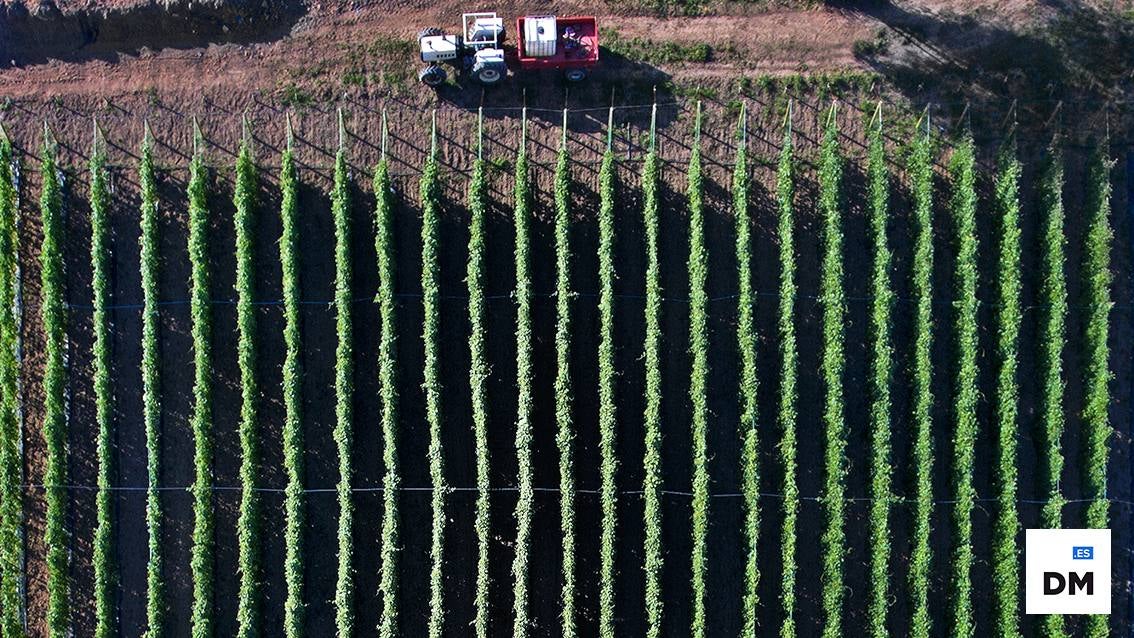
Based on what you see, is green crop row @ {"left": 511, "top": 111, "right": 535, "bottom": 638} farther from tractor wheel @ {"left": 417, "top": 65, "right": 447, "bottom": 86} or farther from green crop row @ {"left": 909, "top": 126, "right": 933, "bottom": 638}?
green crop row @ {"left": 909, "top": 126, "right": 933, "bottom": 638}

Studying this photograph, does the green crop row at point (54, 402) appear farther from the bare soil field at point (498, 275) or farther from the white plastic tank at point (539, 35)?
the white plastic tank at point (539, 35)

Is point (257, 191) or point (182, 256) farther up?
point (257, 191)

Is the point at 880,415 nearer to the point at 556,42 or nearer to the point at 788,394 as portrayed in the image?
the point at 788,394

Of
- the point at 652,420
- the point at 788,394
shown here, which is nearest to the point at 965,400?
the point at 788,394

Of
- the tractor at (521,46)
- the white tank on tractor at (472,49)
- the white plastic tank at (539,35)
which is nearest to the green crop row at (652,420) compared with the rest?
the tractor at (521,46)

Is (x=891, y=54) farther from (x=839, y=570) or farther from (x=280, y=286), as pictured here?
(x=280, y=286)

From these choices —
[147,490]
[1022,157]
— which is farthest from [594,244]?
[147,490]

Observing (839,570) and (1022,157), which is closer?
(839,570)
